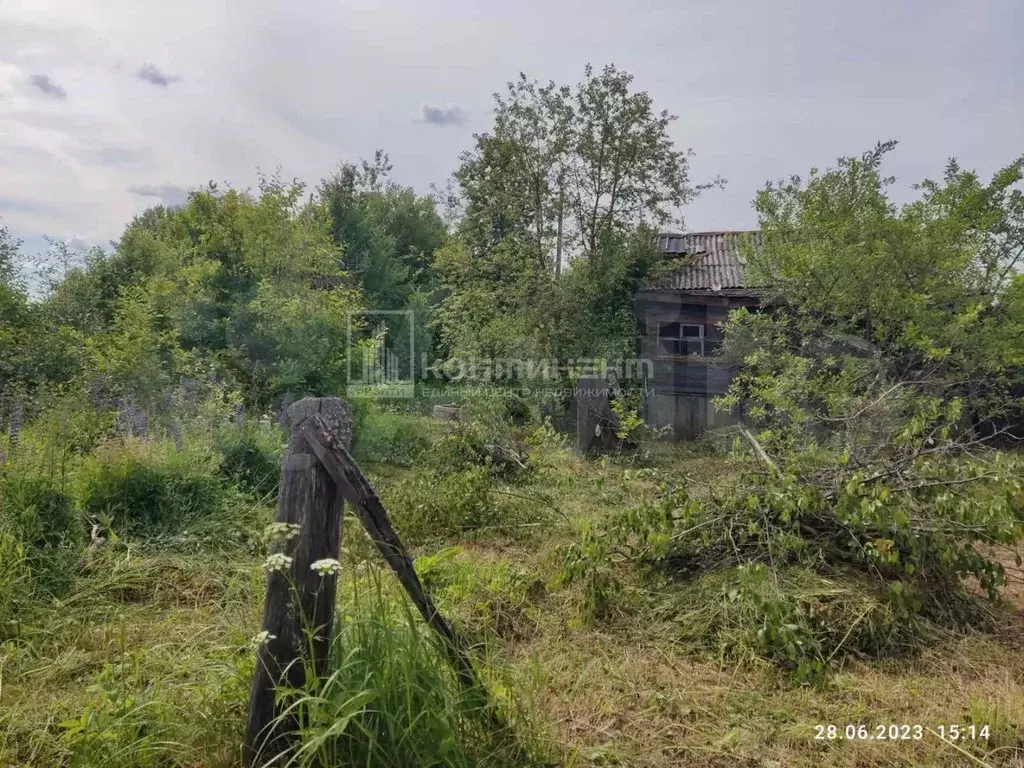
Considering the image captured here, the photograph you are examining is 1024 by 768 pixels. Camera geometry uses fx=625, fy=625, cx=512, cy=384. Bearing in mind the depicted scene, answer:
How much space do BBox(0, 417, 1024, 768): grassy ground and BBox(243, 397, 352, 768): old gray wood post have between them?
0.51 ft

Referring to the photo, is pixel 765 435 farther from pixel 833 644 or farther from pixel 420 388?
pixel 420 388

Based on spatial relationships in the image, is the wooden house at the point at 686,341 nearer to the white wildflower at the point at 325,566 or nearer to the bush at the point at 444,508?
the bush at the point at 444,508

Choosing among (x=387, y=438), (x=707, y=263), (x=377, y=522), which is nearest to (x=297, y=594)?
(x=377, y=522)

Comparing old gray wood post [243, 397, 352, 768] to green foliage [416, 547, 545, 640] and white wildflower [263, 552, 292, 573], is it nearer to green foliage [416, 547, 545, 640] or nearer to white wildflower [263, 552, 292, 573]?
white wildflower [263, 552, 292, 573]

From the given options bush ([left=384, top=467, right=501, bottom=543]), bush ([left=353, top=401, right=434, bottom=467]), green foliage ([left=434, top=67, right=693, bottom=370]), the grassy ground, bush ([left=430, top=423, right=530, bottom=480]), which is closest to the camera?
the grassy ground

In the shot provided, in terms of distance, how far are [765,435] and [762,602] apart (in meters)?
2.03

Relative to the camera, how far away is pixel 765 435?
186 inches

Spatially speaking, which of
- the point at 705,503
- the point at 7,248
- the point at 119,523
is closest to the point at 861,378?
the point at 705,503

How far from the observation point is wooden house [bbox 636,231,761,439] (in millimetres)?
→ 10164

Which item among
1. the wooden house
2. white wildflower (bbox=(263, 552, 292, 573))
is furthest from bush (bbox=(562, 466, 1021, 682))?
the wooden house

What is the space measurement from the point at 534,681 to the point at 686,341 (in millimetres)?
9095

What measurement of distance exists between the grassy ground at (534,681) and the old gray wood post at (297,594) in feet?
0.51

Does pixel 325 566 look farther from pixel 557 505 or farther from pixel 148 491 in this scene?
pixel 557 505

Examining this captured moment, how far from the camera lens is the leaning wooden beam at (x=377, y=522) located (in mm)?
1686
